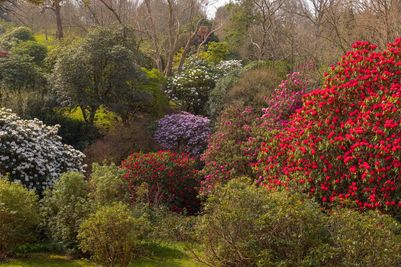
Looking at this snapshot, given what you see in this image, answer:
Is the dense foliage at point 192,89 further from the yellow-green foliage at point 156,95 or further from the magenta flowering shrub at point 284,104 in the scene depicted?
the magenta flowering shrub at point 284,104

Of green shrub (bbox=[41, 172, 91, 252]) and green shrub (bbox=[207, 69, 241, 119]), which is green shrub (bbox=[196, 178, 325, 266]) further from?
green shrub (bbox=[207, 69, 241, 119])

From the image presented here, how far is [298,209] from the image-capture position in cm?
713

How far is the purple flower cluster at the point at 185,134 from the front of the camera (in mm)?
17469

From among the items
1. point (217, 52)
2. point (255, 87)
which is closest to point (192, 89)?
point (255, 87)

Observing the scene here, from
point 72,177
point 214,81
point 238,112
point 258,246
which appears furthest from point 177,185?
point 214,81

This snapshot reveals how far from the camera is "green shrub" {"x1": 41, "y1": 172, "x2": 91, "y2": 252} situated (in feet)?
29.8

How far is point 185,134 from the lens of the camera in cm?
1759

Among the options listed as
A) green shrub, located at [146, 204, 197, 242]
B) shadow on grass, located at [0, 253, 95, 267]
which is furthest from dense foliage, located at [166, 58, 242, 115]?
shadow on grass, located at [0, 253, 95, 267]

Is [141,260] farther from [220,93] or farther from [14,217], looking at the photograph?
[220,93]

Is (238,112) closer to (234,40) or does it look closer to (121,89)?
(121,89)

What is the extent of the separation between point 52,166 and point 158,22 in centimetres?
2275

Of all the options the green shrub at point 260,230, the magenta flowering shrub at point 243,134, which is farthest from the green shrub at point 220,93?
the green shrub at point 260,230

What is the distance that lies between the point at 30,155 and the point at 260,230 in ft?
22.3

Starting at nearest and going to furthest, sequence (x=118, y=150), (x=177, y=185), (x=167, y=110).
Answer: (x=177, y=185) < (x=118, y=150) < (x=167, y=110)
